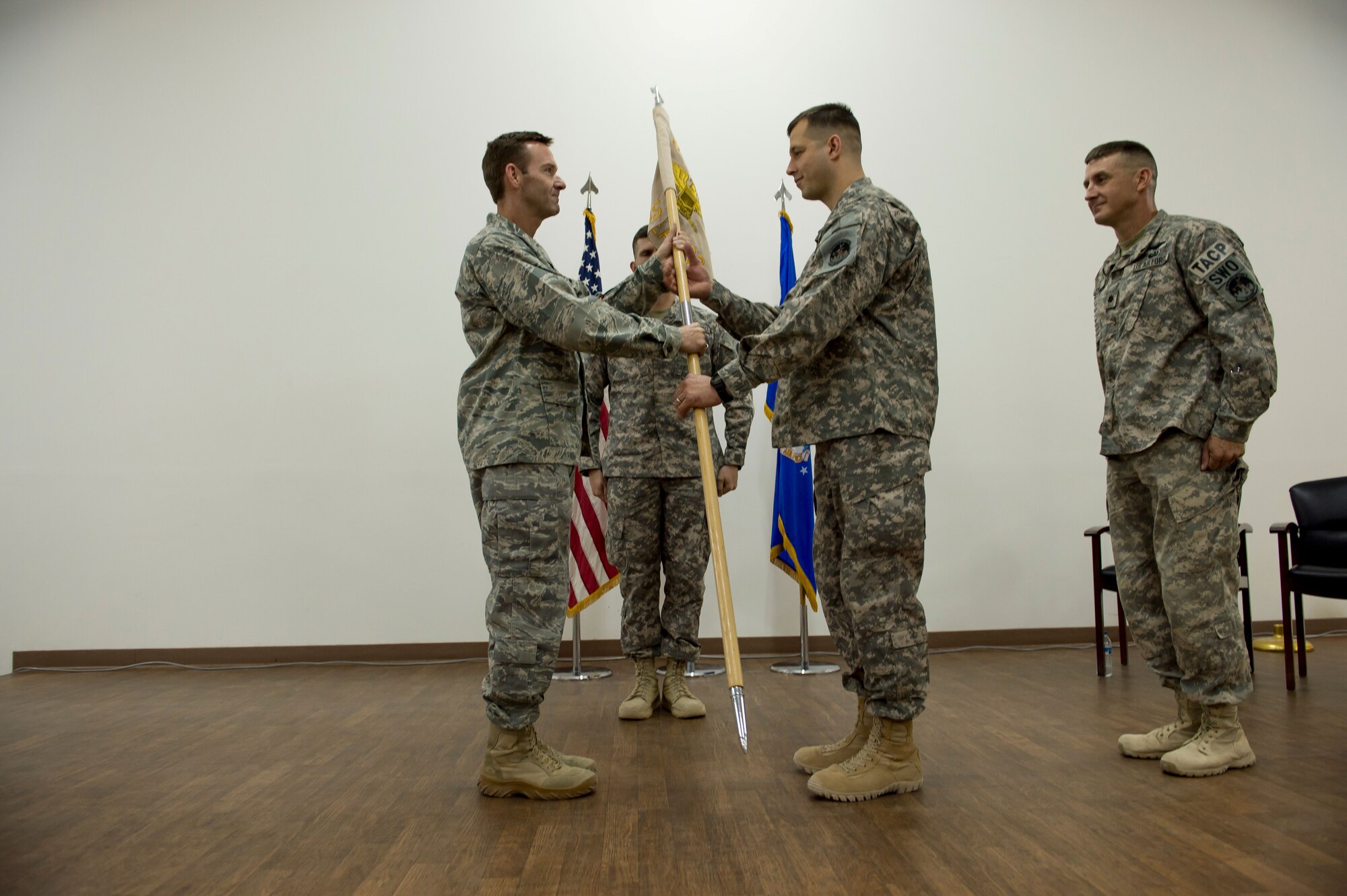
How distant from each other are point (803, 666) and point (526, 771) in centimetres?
197

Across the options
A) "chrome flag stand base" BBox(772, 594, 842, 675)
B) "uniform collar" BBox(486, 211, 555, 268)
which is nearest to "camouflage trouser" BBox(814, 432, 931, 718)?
"uniform collar" BBox(486, 211, 555, 268)

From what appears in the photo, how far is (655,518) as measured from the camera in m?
3.13

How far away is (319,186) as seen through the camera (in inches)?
176

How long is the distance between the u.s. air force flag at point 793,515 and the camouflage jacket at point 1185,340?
1.62m

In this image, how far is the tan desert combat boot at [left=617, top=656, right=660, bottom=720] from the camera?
2941mm

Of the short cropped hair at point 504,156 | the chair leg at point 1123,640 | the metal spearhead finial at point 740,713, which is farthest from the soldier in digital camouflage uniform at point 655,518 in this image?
the chair leg at point 1123,640

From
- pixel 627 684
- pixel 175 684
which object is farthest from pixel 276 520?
pixel 627 684

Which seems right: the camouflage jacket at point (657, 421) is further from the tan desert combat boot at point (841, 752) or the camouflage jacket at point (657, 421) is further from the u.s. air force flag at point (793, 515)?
the tan desert combat boot at point (841, 752)

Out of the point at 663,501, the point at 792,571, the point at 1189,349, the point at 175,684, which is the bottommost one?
the point at 175,684

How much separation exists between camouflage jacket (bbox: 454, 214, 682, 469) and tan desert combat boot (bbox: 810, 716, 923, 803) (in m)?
0.96

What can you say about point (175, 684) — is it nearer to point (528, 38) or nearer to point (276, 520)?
point (276, 520)

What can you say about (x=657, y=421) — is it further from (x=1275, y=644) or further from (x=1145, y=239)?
(x=1275, y=644)

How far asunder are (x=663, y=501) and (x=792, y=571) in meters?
0.98

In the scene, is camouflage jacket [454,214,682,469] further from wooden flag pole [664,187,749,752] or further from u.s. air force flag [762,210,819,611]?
u.s. air force flag [762,210,819,611]
